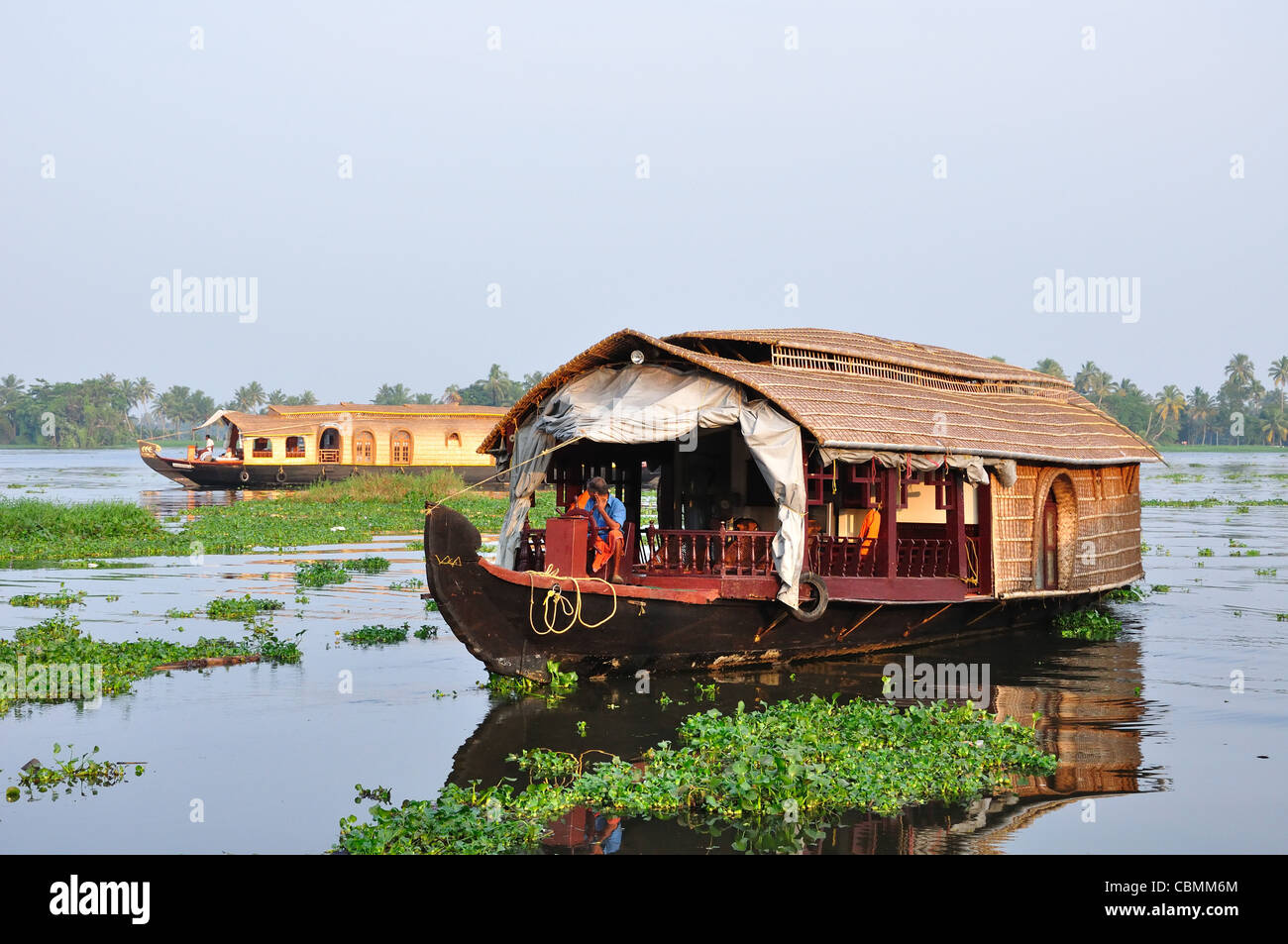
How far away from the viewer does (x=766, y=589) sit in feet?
30.2

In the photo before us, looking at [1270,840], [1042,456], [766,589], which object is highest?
[1042,456]

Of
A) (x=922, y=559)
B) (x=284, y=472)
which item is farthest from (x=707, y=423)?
(x=284, y=472)

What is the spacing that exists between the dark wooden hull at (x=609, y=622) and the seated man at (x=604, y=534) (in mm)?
530

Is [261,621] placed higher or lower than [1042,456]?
lower

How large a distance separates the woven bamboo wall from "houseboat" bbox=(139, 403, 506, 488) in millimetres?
24166

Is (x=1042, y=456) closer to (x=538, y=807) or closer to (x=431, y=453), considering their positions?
(x=538, y=807)

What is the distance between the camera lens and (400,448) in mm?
36625

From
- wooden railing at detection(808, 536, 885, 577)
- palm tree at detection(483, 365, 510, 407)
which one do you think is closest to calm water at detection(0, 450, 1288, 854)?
wooden railing at detection(808, 536, 885, 577)

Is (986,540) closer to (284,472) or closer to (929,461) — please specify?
(929,461)

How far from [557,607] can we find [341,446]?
2890cm

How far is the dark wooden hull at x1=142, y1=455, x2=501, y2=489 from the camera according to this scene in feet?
116

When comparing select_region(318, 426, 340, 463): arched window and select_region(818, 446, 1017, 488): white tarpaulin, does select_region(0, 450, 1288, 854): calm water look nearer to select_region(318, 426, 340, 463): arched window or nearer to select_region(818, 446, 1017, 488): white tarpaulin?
select_region(818, 446, 1017, 488): white tarpaulin
